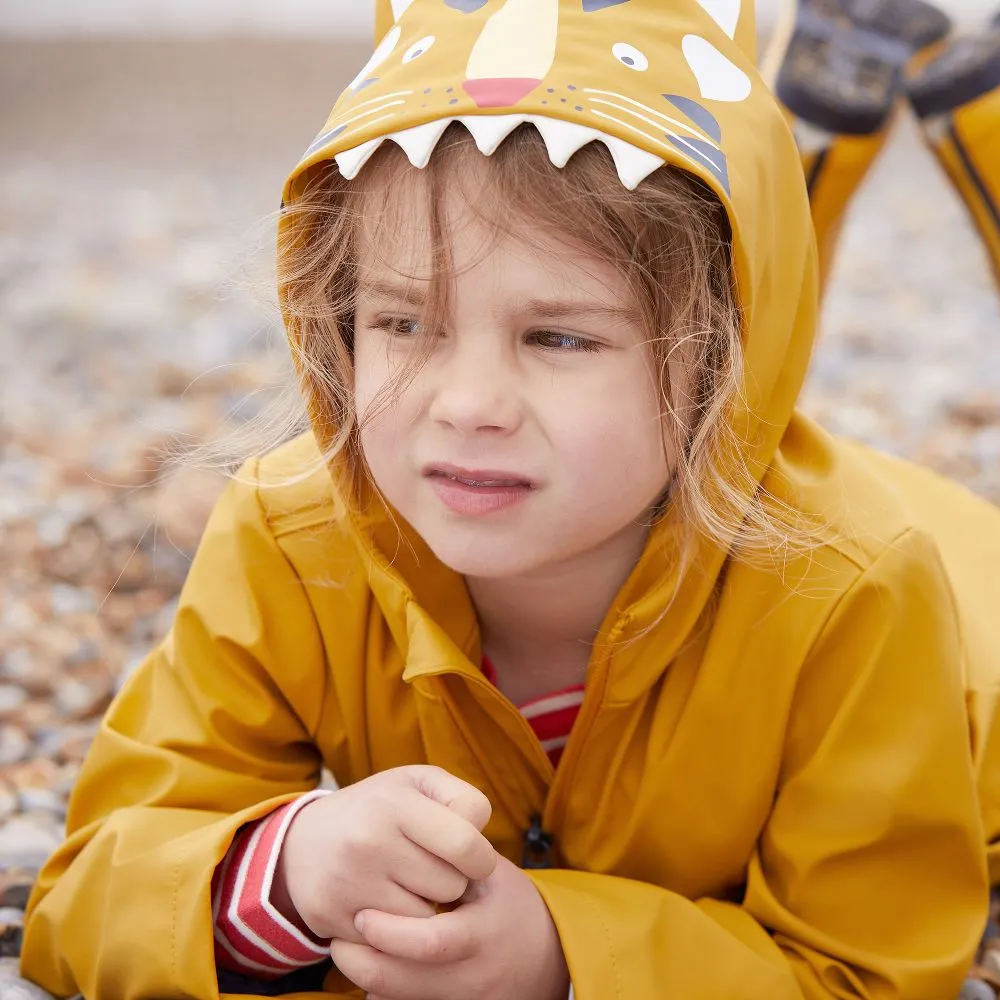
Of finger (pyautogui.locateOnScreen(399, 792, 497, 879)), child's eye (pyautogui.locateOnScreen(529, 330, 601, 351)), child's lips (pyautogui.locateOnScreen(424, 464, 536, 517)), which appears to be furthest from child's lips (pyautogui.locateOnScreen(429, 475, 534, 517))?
finger (pyautogui.locateOnScreen(399, 792, 497, 879))

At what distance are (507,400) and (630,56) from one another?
28 centimetres

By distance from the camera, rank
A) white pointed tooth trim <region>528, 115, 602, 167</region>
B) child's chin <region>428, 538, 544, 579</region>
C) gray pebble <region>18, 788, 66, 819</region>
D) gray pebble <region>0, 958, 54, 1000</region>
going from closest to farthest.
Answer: white pointed tooth trim <region>528, 115, 602, 167</region>
child's chin <region>428, 538, 544, 579</region>
gray pebble <region>0, 958, 54, 1000</region>
gray pebble <region>18, 788, 66, 819</region>

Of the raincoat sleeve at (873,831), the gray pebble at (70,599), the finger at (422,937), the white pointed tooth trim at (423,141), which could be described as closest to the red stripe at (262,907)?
the finger at (422,937)

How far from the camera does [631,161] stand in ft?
3.24

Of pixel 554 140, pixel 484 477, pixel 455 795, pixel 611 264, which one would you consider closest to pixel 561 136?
pixel 554 140

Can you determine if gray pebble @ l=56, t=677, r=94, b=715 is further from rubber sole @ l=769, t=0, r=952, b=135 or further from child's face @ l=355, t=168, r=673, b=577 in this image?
rubber sole @ l=769, t=0, r=952, b=135

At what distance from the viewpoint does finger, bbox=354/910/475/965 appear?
102 cm

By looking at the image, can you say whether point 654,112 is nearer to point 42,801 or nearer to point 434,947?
point 434,947

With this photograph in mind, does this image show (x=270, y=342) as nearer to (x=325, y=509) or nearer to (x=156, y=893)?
(x=325, y=509)

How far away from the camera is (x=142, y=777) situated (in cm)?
126

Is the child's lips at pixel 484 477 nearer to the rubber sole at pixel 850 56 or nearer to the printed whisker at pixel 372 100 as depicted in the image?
the printed whisker at pixel 372 100

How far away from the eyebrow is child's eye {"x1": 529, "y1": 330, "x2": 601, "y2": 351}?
0.06ft

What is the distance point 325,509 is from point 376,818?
0.37 meters

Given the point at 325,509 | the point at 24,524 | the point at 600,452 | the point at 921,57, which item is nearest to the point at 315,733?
the point at 325,509
